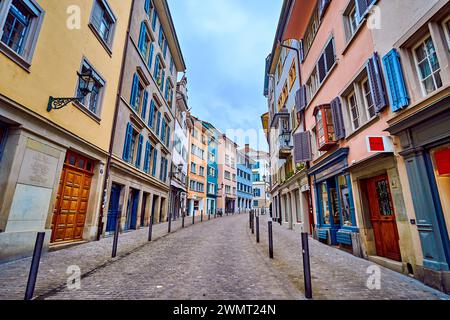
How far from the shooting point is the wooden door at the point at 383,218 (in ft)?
18.7

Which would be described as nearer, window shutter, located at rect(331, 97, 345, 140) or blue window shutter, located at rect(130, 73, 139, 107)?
window shutter, located at rect(331, 97, 345, 140)

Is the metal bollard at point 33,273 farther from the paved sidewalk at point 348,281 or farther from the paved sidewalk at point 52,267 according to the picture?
the paved sidewalk at point 348,281

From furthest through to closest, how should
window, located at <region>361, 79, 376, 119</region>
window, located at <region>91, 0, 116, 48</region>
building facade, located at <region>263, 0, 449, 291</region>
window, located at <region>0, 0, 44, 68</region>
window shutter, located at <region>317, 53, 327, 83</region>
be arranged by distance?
window shutter, located at <region>317, 53, 327, 83</region> < window, located at <region>91, 0, 116, 48</region> < window, located at <region>361, 79, 376, 119</region> < window, located at <region>0, 0, 44, 68</region> < building facade, located at <region>263, 0, 449, 291</region>

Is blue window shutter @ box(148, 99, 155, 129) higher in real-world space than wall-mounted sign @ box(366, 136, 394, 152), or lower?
higher

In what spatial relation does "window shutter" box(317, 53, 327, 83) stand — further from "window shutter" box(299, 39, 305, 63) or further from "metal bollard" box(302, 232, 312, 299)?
"metal bollard" box(302, 232, 312, 299)

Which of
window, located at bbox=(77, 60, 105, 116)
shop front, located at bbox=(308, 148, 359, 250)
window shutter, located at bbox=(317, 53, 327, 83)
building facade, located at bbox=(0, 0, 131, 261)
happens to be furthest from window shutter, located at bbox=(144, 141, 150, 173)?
window shutter, located at bbox=(317, 53, 327, 83)

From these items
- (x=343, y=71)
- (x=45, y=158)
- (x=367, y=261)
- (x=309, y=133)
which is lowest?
(x=367, y=261)

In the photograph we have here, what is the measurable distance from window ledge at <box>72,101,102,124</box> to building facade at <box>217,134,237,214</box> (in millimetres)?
34845

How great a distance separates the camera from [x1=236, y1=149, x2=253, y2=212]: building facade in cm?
5366

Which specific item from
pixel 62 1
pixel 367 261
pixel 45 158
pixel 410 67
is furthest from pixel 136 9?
pixel 367 261

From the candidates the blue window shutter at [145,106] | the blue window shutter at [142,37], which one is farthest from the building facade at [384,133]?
the blue window shutter at [145,106]

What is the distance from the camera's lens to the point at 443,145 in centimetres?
405
